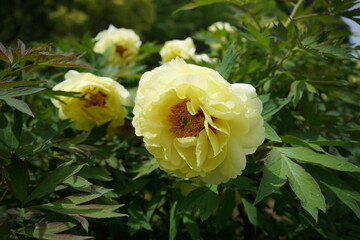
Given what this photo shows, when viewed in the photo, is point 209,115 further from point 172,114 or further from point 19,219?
point 19,219

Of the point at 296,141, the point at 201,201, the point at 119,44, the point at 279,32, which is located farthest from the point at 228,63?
the point at 119,44

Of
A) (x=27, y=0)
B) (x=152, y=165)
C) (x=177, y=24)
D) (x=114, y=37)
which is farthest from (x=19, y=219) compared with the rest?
(x=177, y=24)

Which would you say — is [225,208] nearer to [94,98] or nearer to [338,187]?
[338,187]

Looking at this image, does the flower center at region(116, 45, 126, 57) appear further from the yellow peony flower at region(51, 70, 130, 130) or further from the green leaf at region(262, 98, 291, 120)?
the green leaf at region(262, 98, 291, 120)

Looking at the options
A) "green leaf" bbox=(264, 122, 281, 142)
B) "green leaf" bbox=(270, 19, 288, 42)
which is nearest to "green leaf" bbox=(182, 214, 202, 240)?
"green leaf" bbox=(264, 122, 281, 142)

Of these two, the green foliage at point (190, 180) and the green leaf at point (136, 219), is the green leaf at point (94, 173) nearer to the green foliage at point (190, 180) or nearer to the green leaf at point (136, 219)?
the green foliage at point (190, 180)
